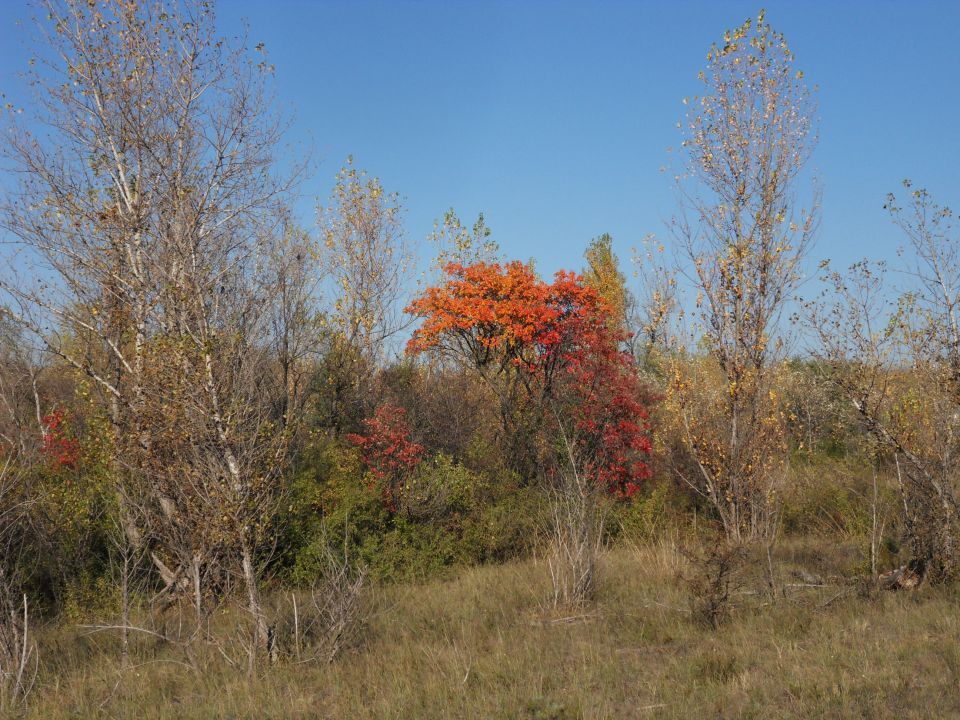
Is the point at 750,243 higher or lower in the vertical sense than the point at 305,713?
higher

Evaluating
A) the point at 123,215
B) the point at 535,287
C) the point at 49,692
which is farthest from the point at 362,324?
the point at 49,692

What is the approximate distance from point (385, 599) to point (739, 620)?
15.0ft

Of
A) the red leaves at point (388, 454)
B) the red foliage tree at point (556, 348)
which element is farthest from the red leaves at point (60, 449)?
the red foliage tree at point (556, 348)

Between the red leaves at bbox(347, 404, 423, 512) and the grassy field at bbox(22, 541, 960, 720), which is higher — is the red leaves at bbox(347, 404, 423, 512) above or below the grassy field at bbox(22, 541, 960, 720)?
above

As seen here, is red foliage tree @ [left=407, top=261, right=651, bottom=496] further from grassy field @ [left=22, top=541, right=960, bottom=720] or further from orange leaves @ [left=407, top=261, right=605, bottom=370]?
grassy field @ [left=22, top=541, right=960, bottom=720]

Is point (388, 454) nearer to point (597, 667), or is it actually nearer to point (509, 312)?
point (509, 312)

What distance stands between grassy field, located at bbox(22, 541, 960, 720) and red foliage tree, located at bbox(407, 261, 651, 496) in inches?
210

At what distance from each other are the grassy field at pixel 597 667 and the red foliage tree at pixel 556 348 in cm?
534

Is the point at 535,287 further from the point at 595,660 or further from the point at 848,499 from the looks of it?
the point at 595,660

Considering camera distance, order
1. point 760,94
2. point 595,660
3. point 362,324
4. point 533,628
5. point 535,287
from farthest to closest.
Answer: point 362,324
point 535,287
point 760,94
point 533,628
point 595,660

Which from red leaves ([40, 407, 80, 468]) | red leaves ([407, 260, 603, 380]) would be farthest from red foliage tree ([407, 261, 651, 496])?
red leaves ([40, 407, 80, 468])

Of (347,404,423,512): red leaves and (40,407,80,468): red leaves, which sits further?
(347,404,423,512): red leaves

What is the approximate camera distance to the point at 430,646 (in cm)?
703

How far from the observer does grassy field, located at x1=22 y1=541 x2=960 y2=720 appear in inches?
213
